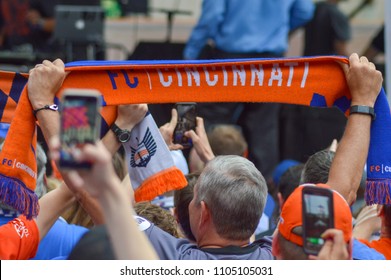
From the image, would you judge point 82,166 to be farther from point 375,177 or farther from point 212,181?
point 375,177

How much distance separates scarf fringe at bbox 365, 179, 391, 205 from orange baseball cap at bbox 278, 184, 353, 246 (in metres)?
0.92

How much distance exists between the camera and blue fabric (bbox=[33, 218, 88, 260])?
12.1ft

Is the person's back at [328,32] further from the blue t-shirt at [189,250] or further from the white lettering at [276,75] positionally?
the blue t-shirt at [189,250]

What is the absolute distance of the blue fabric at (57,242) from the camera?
12.1 ft

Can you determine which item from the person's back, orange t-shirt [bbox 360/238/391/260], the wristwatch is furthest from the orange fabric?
the person's back

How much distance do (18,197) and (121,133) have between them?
51cm

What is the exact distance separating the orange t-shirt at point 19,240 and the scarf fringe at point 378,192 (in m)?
1.36

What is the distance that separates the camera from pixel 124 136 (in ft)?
11.8

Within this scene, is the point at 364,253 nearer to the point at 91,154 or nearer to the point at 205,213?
the point at 205,213

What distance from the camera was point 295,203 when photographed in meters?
2.68

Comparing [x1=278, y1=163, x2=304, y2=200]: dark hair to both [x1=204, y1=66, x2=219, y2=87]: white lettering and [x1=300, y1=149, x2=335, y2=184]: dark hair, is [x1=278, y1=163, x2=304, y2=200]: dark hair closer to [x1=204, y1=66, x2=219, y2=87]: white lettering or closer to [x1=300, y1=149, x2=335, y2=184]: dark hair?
[x1=300, y1=149, x2=335, y2=184]: dark hair

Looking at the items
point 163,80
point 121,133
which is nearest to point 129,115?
point 121,133

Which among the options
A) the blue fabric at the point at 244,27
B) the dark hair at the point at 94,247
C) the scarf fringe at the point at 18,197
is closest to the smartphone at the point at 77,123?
the dark hair at the point at 94,247

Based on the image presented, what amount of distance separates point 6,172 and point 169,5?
→ 8206 millimetres
